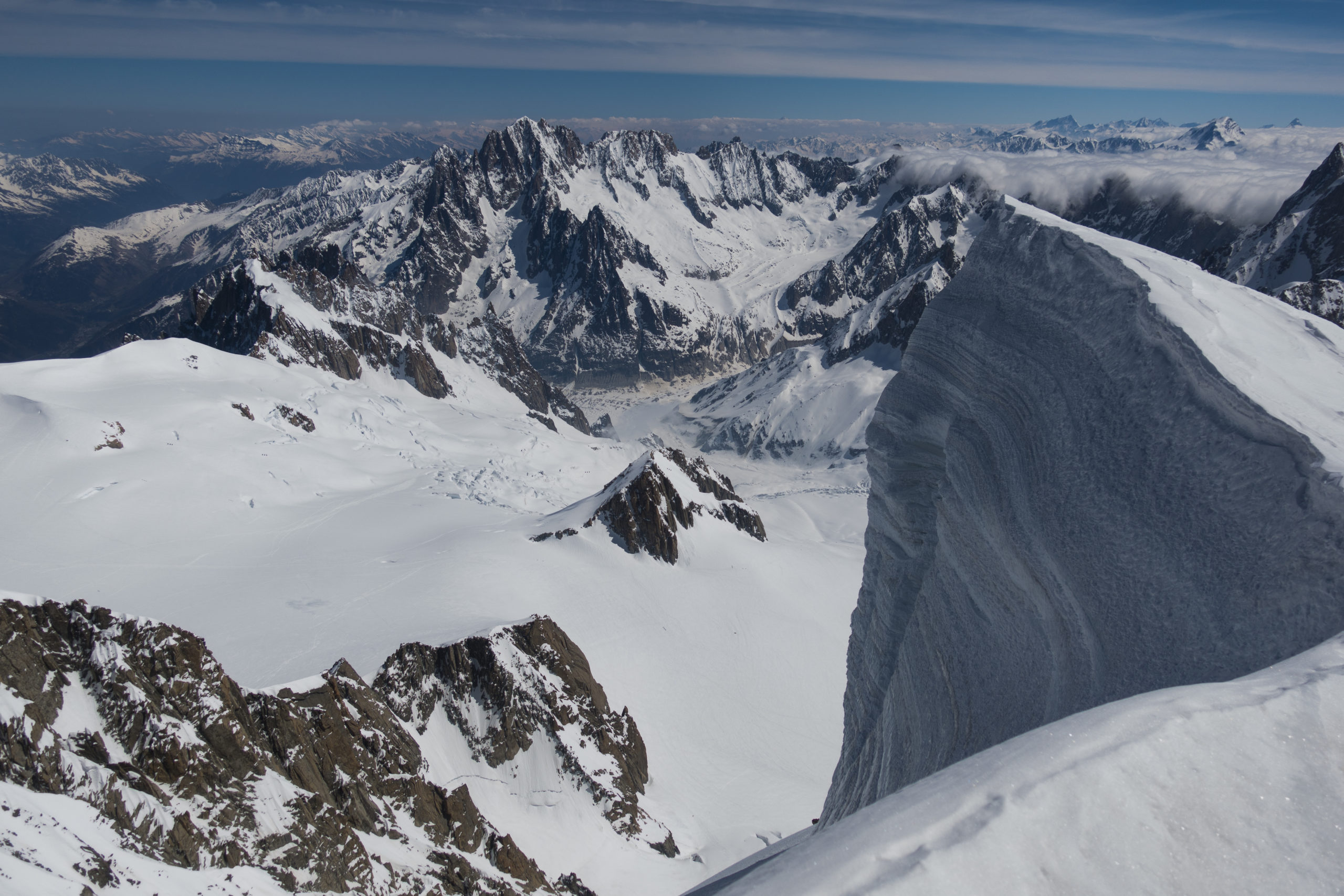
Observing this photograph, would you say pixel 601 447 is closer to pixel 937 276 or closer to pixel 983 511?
pixel 937 276

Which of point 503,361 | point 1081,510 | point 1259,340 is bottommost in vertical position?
point 503,361

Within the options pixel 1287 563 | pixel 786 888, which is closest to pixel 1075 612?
pixel 1287 563

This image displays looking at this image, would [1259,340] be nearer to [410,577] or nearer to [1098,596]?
[1098,596]

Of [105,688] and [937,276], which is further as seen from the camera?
[937,276]

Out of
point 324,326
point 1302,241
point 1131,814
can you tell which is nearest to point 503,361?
point 324,326

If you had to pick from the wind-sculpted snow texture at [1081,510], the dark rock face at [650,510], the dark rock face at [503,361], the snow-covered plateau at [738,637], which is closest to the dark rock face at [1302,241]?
the snow-covered plateau at [738,637]
